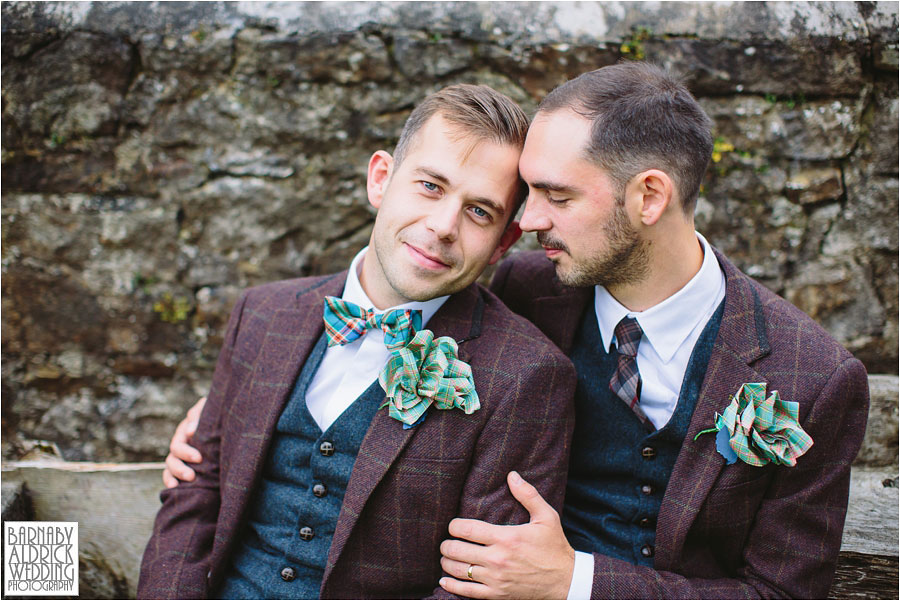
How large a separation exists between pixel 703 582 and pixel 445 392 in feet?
3.02

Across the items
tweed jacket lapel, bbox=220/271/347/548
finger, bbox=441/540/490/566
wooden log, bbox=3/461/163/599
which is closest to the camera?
finger, bbox=441/540/490/566

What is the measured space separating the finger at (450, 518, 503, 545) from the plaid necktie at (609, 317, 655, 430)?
56cm

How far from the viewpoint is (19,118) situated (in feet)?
8.70

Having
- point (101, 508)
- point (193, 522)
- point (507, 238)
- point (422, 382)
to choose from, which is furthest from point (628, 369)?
point (101, 508)

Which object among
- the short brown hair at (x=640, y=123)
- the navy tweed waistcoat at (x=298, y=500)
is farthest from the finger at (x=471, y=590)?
the short brown hair at (x=640, y=123)

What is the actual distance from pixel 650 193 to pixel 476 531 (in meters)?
1.09

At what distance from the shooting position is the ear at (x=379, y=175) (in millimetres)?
2160

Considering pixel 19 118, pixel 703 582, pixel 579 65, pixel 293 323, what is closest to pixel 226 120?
pixel 19 118

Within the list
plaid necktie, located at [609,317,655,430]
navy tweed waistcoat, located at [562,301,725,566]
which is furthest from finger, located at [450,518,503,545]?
plaid necktie, located at [609,317,655,430]

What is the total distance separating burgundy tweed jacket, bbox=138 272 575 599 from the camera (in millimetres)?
1862

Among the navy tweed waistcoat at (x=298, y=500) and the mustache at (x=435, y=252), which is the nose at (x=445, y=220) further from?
the navy tweed waistcoat at (x=298, y=500)

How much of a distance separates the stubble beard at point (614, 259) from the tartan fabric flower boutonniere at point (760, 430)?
47 centimetres

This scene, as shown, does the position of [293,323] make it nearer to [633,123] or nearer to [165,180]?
[165,180]

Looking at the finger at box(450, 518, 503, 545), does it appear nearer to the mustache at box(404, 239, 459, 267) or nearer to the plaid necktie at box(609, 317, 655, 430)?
the plaid necktie at box(609, 317, 655, 430)
